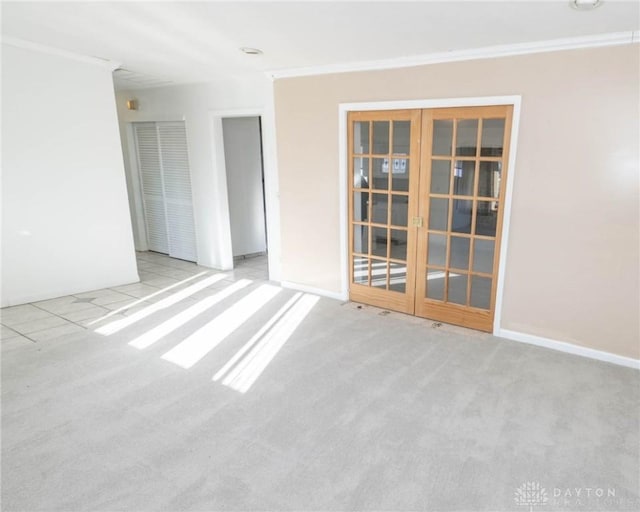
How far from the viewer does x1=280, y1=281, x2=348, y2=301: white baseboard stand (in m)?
4.99

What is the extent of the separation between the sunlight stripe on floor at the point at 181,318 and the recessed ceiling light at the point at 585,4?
399 cm

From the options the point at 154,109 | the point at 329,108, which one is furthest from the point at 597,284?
the point at 154,109

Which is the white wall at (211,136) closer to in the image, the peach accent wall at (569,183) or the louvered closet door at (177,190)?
the louvered closet door at (177,190)

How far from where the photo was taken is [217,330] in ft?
13.7

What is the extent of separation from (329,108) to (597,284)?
2.94m

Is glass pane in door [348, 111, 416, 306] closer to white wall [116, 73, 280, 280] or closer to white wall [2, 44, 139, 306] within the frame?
white wall [116, 73, 280, 280]

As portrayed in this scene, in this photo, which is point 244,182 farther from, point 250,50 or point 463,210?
point 463,210

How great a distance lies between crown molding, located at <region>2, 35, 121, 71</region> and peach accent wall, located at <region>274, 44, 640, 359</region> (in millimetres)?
2945

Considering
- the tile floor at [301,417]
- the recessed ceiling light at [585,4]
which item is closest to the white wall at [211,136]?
the tile floor at [301,417]

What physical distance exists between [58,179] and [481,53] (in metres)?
4.45

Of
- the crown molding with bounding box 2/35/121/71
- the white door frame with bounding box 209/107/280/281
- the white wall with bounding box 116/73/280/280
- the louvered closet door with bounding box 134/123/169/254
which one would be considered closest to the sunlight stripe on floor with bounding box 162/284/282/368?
the white door frame with bounding box 209/107/280/281

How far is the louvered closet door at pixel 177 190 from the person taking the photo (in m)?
6.27

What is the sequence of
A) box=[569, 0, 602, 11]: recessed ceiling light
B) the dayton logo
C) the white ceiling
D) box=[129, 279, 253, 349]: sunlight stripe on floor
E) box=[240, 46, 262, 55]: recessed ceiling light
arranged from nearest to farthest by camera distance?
the dayton logo < box=[569, 0, 602, 11]: recessed ceiling light < the white ceiling < box=[240, 46, 262, 55]: recessed ceiling light < box=[129, 279, 253, 349]: sunlight stripe on floor

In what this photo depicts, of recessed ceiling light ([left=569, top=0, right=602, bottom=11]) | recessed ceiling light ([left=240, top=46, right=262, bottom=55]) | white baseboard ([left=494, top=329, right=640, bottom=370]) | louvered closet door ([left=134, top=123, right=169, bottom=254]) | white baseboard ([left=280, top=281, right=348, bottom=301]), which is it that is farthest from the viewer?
louvered closet door ([left=134, top=123, right=169, bottom=254])
